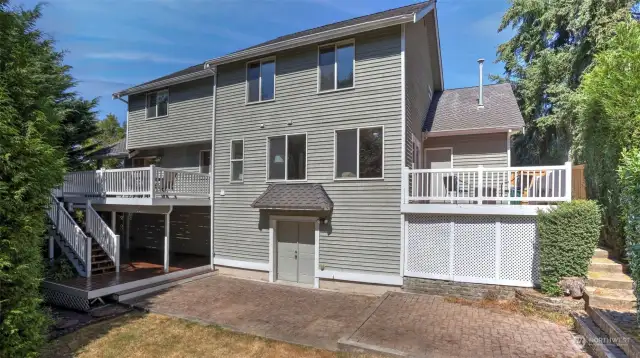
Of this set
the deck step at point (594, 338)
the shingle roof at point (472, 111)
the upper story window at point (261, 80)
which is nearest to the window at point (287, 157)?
the upper story window at point (261, 80)

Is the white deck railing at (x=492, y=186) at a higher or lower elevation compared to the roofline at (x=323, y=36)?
lower

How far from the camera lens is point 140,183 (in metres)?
10.0

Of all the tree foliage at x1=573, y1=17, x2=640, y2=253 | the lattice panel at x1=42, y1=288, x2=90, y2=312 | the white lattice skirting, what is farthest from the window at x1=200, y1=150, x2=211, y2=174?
the tree foliage at x1=573, y1=17, x2=640, y2=253

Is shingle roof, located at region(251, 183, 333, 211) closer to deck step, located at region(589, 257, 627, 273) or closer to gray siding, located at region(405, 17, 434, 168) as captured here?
gray siding, located at region(405, 17, 434, 168)

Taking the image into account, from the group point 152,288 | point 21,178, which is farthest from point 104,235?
point 21,178

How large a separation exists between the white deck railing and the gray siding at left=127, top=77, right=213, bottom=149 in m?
7.99

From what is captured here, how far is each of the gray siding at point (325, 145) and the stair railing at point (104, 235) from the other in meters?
3.08

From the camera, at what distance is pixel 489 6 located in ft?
62.7

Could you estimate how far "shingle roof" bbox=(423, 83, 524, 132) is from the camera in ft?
36.3

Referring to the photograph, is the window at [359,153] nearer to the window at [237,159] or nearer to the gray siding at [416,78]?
the gray siding at [416,78]

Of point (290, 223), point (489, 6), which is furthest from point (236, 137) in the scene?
point (489, 6)

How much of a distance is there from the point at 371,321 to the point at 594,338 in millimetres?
3768

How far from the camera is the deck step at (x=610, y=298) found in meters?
6.19

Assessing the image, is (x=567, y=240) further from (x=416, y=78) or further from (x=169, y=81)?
(x=169, y=81)
